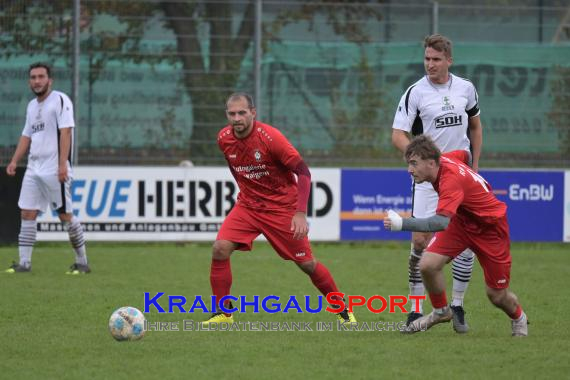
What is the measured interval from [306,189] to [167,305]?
2331 mm

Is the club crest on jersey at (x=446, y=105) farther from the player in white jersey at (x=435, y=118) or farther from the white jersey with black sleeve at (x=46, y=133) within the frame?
the white jersey with black sleeve at (x=46, y=133)

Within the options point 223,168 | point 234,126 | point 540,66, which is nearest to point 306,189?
point 234,126

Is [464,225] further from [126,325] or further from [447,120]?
[126,325]

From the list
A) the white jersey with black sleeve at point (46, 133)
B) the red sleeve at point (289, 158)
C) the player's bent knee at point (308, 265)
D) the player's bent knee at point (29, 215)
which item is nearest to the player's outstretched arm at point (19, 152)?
the white jersey with black sleeve at point (46, 133)

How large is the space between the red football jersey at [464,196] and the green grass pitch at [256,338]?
36.4 inches

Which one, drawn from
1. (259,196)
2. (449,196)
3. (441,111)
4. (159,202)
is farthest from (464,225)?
(159,202)

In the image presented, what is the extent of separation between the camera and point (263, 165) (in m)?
8.24

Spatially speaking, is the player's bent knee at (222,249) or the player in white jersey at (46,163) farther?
the player in white jersey at (46,163)

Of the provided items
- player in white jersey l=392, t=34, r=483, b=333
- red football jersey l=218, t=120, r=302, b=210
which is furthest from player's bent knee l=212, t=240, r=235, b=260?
player in white jersey l=392, t=34, r=483, b=333

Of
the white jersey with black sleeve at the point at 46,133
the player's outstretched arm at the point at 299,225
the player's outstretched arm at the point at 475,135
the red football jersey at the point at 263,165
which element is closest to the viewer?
the player's outstretched arm at the point at 299,225

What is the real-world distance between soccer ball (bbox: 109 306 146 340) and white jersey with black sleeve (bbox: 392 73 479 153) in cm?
272

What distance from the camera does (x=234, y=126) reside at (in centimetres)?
809

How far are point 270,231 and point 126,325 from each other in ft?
5.03

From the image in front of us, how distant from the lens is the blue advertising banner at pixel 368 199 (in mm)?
15867
